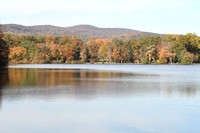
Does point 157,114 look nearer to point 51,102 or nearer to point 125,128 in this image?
point 125,128

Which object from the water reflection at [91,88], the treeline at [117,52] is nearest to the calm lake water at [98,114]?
the water reflection at [91,88]

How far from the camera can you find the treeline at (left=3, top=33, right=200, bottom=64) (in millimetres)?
91625

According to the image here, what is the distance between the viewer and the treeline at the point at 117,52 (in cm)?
9162

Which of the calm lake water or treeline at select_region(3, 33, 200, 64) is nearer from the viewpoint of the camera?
the calm lake water

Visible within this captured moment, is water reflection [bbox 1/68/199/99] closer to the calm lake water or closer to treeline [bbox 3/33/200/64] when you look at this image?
the calm lake water

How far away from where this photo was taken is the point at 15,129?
8992mm

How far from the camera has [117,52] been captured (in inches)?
3848

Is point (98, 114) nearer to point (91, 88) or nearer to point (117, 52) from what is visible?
point (91, 88)

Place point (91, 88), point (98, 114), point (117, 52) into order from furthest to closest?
point (117, 52)
point (91, 88)
point (98, 114)

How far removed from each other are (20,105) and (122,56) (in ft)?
285

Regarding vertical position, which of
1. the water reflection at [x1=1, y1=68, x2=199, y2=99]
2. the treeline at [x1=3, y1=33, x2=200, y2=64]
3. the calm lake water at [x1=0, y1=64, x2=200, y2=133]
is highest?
the treeline at [x1=3, y1=33, x2=200, y2=64]

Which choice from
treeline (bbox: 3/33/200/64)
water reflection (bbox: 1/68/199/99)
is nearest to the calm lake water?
water reflection (bbox: 1/68/199/99)

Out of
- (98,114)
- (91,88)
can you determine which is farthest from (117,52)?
(98,114)

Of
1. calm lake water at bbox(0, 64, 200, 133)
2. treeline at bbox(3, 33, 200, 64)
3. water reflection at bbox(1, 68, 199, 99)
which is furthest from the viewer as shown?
treeline at bbox(3, 33, 200, 64)
